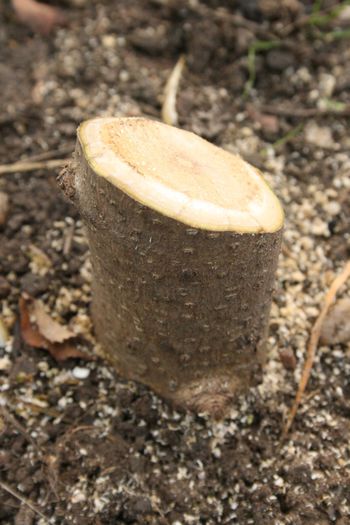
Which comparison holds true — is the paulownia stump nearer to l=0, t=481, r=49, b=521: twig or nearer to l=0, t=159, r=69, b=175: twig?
l=0, t=481, r=49, b=521: twig

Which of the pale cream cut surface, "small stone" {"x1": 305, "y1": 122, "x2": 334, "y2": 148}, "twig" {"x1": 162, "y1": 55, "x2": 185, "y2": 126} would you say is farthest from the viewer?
"small stone" {"x1": 305, "y1": 122, "x2": 334, "y2": 148}

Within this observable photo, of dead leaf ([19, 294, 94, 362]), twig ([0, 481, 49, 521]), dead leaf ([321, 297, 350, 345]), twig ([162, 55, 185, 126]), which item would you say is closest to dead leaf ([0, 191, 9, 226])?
dead leaf ([19, 294, 94, 362])

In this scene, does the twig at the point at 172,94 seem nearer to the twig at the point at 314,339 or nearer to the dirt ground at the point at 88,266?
the dirt ground at the point at 88,266

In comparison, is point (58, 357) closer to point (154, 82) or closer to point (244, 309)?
point (244, 309)

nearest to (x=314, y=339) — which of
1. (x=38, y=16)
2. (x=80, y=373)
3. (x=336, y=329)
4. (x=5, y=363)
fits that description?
(x=336, y=329)

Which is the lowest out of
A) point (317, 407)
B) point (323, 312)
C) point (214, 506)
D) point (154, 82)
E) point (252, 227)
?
point (214, 506)

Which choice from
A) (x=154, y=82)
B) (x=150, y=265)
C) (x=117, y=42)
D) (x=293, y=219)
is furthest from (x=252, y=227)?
(x=117, y=42)
